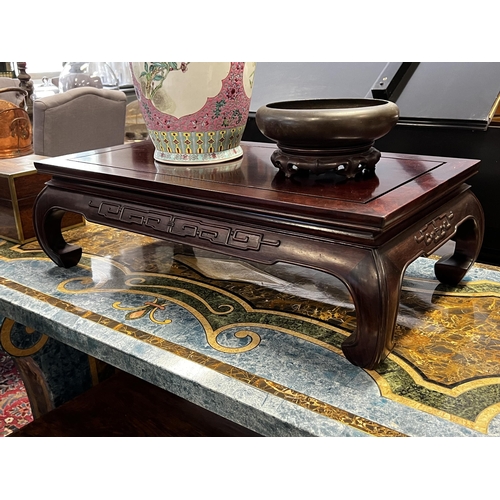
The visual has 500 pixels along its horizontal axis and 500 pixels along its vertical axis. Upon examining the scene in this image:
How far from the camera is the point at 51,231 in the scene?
44.3 inches

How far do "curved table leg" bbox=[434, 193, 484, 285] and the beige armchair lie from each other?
169 centimetres

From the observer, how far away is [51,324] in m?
0.94

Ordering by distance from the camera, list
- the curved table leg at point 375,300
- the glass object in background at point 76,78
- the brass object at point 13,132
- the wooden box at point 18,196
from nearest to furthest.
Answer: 1. the curved table leg at point 375,300
2. the wooden box at point 18,196
3. the brass object at point 13,132
4. the glass object in background at point 76,78

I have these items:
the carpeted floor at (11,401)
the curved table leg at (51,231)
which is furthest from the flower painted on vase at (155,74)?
the carpeted floor at (11,401)

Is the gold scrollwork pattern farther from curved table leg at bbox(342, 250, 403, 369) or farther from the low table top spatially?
curved table leg at bbox(342, 250, 403, 369)

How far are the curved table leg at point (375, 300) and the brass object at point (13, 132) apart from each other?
1.18 metres

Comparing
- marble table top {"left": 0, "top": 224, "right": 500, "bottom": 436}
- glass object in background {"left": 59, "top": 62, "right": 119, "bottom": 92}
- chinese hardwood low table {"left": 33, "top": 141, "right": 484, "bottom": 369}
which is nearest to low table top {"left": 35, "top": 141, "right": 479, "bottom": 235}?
chinese hardwood low table {"left": 33, "top": 141, "right": 484, "bottom": 369}

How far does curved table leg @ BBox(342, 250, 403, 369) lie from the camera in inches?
26.5

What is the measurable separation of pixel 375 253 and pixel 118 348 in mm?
446

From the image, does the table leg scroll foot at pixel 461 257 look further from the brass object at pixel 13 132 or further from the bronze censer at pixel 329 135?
the brass object at pixel 13 132

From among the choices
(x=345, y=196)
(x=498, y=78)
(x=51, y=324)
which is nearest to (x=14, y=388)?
(x=51, y=324)

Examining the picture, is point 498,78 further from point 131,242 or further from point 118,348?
point 118,348

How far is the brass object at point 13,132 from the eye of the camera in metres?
1.45

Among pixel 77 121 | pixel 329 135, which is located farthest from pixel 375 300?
pixel 77 121
